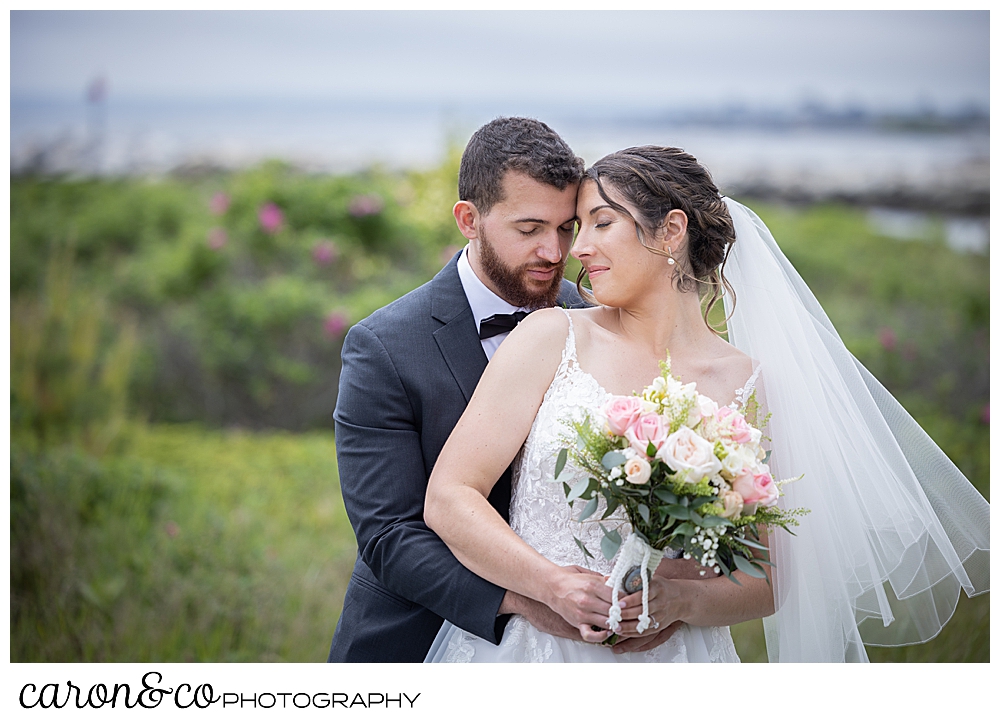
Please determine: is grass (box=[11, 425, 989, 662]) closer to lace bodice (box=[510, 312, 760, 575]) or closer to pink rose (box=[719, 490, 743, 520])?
lace bodice (box=[510, 312, 760, 575])

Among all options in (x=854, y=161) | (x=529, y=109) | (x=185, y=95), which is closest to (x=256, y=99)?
(x=185, y=95)

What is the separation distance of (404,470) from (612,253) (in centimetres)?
80

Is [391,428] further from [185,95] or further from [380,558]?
[185,95]

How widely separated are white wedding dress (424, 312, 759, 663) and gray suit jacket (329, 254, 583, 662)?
0.29 feet

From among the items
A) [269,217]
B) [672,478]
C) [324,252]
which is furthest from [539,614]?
[269,217]

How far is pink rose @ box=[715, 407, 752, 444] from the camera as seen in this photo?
1.80 metres

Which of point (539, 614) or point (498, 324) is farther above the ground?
point (498, 324)

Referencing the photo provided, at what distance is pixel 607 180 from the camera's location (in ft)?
A: 7.31

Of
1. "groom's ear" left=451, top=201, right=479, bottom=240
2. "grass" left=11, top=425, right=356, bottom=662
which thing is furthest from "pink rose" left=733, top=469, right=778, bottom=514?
"grass" left=11, top=425, right=356, bottom=662

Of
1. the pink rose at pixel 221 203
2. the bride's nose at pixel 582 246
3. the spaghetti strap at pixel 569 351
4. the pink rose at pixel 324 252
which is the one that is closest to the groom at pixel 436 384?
the bride's nose at pixel 582 246

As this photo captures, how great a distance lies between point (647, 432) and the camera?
1737mm

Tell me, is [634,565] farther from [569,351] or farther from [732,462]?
[569,351]

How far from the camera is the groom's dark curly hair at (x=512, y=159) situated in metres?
2.33
